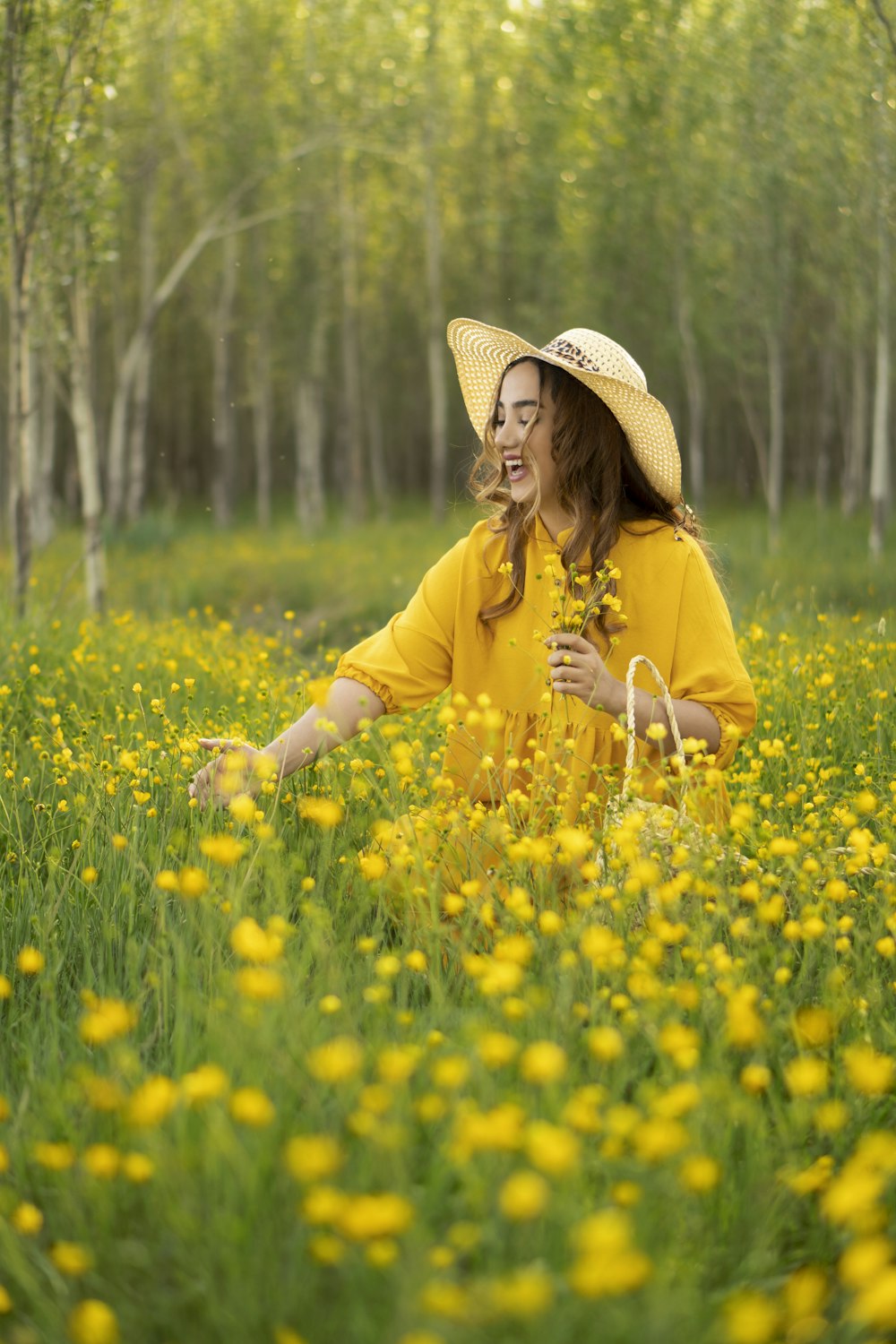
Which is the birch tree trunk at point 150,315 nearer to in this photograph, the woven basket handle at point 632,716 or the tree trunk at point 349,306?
the tree trunk at point 349,306

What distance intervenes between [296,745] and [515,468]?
1.02 m

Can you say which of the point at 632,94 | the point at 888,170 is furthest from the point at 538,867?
the point at 632,94

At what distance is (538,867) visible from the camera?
2414mm

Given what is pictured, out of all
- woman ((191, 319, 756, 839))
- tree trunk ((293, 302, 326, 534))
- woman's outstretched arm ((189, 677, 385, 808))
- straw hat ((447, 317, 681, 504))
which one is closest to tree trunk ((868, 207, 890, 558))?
tree trunk ((293, 302, 326, 534))

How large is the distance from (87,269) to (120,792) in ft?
27.3

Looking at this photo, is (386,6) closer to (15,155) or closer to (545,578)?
(15,155)

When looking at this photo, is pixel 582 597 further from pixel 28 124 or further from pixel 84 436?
pixel 84 436

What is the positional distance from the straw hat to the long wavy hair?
0.13ft

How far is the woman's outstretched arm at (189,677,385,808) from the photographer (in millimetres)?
2822

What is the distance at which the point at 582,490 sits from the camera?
3373 mm

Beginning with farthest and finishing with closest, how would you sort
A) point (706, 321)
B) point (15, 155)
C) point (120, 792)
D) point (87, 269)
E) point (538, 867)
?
point (706, 321), point (87, 269), point (15, 155), point (120, 792), point (538, 867)

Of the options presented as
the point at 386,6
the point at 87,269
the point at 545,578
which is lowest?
the point at 545,578

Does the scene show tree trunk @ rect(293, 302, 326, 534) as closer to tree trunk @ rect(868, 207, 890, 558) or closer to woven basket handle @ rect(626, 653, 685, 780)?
tree trunk @ rect(868, 207, 890, 558)

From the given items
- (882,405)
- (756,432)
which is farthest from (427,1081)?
A: (756,432)
